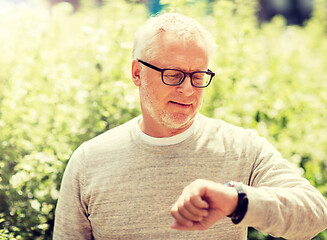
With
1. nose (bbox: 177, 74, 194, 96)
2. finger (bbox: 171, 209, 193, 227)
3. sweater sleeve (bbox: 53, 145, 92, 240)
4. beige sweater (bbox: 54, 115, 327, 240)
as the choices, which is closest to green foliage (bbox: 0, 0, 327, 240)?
sweater sleeve (bbox: 53, 145, 92, 240)

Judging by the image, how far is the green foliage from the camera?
266cm

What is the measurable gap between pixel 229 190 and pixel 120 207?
0.84 m

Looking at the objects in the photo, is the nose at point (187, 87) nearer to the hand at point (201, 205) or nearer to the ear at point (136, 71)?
the ear at point (136, 71)

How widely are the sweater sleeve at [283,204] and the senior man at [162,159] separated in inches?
0.4

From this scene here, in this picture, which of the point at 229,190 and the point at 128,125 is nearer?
the point at 229,190

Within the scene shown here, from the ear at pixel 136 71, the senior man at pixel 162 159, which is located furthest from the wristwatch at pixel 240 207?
the ear at pixel 136 71

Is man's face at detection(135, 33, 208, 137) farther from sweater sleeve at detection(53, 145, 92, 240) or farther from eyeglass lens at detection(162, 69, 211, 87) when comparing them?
sweater sleeve at detection(53, 145, 92, 240)

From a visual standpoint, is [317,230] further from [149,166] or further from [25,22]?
[25,22]

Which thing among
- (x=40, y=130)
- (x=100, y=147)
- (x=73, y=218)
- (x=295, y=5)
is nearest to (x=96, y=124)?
(x=40, y=130)

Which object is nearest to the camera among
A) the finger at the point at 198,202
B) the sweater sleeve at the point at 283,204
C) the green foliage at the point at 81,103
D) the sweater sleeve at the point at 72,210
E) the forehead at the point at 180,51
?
the finger at the point at 198,202

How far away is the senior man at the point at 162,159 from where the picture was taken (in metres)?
2.04

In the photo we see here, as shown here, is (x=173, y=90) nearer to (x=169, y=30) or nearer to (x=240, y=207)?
(x=169, y=30)

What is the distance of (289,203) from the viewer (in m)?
1.62

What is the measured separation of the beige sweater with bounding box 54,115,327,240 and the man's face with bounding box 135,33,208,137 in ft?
0.49
